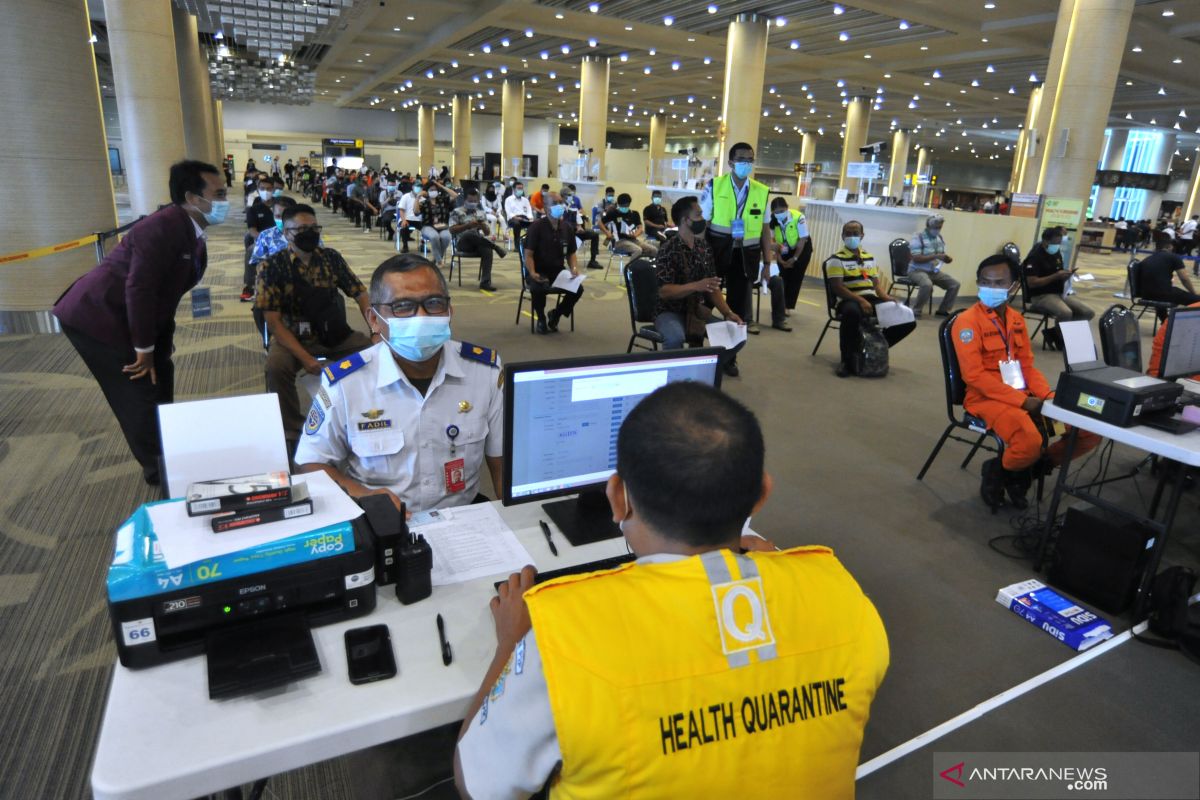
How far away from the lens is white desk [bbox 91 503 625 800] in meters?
1.02

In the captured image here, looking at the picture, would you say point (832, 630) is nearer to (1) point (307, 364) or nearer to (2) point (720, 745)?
(2) point (720, 745)

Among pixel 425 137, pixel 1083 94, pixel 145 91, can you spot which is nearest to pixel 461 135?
pixel 425 137

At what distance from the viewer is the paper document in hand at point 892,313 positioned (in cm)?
591

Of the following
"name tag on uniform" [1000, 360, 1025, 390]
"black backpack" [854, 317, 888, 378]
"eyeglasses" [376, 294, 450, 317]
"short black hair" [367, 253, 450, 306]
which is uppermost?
"short black hair" [367, 253, 450, 306]

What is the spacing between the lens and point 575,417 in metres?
1.67

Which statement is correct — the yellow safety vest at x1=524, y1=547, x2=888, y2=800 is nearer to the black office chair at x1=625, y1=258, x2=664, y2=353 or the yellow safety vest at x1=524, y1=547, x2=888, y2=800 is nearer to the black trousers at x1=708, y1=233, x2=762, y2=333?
the black office chair at x1=625, y1=258, x2=664, y2=353

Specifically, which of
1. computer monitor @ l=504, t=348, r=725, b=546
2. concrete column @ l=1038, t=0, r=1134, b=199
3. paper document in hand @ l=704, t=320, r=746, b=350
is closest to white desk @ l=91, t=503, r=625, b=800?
computer monitor @ l=504, t=348, r=725, b=546

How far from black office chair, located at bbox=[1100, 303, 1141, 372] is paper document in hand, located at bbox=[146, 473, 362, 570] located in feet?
12.6

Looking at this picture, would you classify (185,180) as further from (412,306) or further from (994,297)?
(994,297)

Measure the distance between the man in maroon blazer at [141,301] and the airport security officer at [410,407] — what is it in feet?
5.49

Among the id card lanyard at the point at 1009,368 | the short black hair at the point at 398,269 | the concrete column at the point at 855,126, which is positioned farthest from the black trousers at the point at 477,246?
the concrete column at the point at 855,126

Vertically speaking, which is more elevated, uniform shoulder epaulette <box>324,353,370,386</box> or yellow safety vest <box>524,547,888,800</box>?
uniform shoulder epaulette <box>324,353,370,386</box>

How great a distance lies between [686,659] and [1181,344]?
3727 mm

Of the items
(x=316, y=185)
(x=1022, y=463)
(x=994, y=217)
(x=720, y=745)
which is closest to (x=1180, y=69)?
(x=994, y=217)
